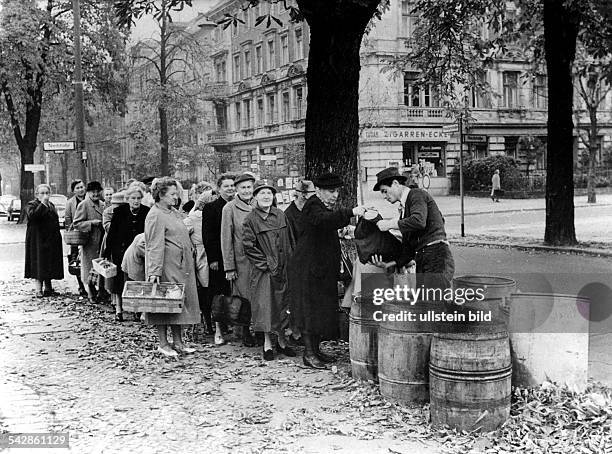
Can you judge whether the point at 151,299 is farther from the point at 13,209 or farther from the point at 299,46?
the point at 299,46

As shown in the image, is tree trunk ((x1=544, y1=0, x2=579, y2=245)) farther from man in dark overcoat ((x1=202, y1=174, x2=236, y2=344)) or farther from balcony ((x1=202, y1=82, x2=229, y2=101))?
balcony ((x1=202, y1=82, x2=229, y2=101))

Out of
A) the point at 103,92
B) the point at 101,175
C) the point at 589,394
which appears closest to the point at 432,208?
the point at 589,394

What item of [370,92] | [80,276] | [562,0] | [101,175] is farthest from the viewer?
[101,175]

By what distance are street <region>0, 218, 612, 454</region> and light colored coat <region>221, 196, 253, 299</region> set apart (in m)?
0.71

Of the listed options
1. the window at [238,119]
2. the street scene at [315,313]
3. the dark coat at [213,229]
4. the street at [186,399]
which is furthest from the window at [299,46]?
the dark coat at [213,229]

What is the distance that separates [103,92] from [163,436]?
29118 millimetres

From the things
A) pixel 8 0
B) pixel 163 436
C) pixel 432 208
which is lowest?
pixel 163 436

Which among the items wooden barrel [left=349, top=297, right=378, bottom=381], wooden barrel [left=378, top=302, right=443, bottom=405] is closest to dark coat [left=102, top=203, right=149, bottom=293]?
wooden barrel [left=349, top=297, right=378, bottom=381]

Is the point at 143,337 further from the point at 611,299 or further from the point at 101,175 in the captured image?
the point at 101,175

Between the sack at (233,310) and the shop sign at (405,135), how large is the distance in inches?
1363

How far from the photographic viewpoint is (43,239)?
11602 millimetres

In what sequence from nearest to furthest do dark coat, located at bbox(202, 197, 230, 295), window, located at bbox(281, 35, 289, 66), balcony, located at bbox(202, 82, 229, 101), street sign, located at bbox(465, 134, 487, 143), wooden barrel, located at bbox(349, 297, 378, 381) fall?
wooden barrel, located at bbox(349, 297, 378, 381) → dark coat, located at bbox(202, 197, 230, 295) → balcony, located at bbox(202, 82, 229, 101) → window, located at bbox(281, 35, 289, 66) → street sign, located at bbox(465, 134, 487, 143)

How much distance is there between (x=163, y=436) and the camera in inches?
207

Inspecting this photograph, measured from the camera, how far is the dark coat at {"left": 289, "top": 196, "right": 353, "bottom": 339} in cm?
705
